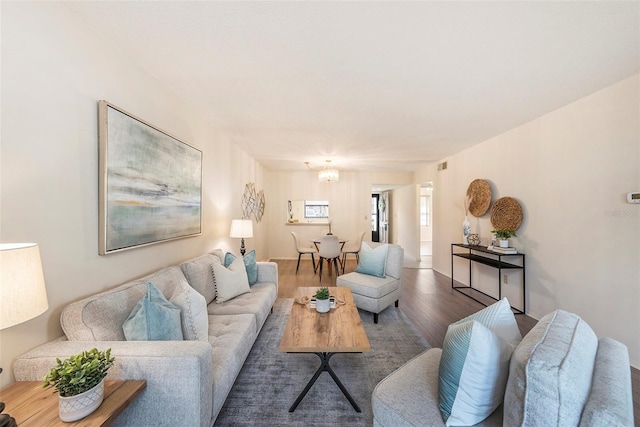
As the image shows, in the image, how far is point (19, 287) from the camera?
832mm

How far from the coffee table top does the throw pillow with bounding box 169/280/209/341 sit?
53 cm

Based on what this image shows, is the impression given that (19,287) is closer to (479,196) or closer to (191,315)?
(191,315)

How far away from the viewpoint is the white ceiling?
1.41 m

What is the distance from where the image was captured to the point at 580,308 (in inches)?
98.0

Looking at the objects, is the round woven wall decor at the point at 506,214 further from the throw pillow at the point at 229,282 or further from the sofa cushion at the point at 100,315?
the sofa cushion at the point at 100,315

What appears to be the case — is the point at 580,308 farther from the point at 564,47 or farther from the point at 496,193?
the point at 564,47

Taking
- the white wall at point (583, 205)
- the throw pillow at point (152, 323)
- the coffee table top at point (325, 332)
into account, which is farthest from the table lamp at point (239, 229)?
the white wall at point (583, 205)

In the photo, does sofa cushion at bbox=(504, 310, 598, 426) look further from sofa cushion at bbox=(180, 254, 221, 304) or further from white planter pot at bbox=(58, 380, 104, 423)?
sofa cushion at bbox=(180, 254, 221, 304)

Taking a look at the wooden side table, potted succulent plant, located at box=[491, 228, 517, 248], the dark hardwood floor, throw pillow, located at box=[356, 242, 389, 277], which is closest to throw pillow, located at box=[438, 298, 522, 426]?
the wooden side table

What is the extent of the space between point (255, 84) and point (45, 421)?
2.37 meters

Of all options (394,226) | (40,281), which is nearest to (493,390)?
(40,281)

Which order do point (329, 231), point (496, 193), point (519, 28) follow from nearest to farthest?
point (519, 28)
point (496, 193)
point (329, 231)

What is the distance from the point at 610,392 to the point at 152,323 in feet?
6.33

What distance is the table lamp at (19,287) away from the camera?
795 millimetres
